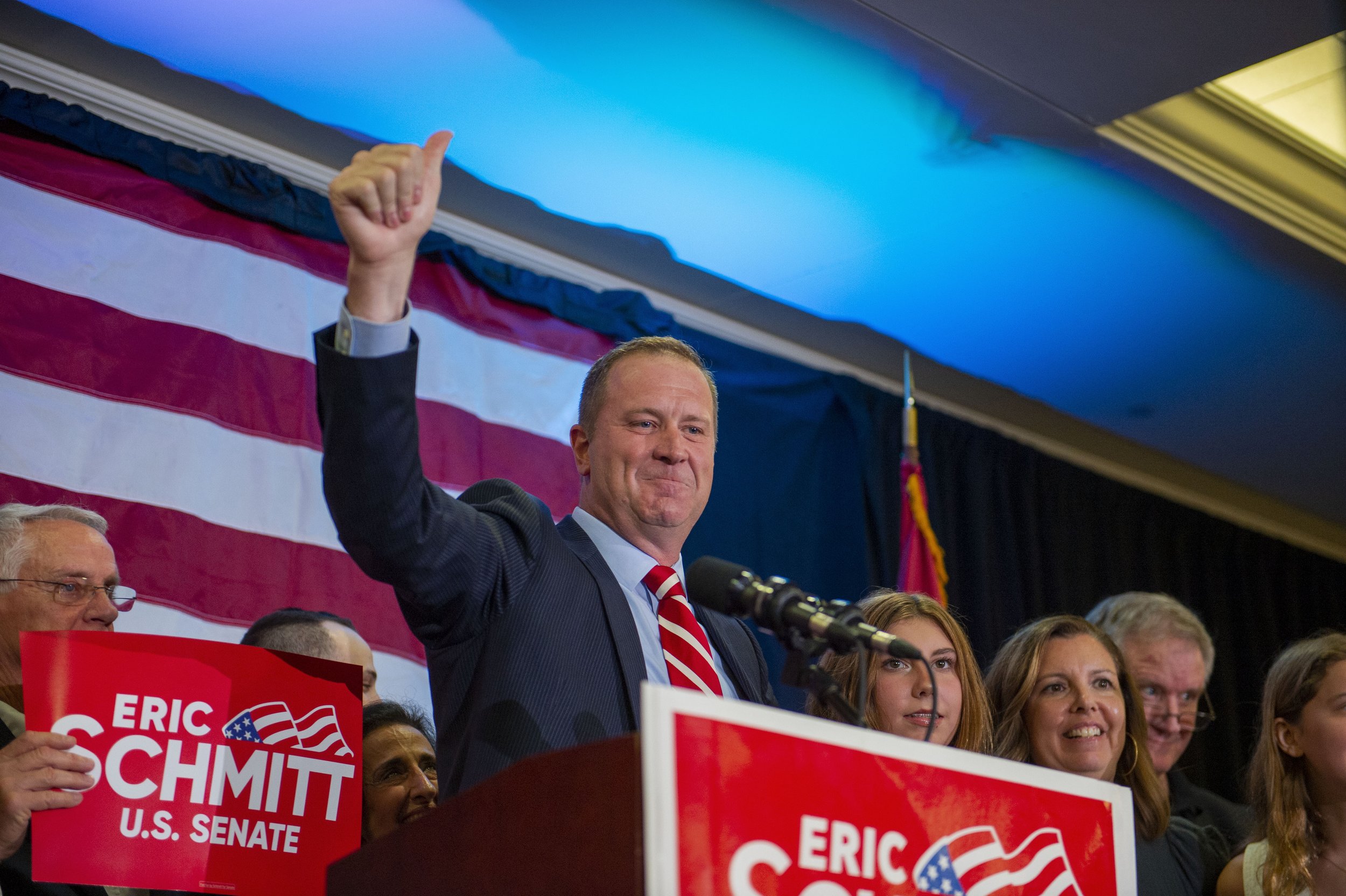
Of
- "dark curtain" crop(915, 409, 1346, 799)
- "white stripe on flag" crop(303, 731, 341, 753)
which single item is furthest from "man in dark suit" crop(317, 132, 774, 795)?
"dark curtain" crop(915, 409, 1346, 799)

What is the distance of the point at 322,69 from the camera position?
3.43 meters

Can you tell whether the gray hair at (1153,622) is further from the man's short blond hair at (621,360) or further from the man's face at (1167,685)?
the man's short blond hair at (621,360)

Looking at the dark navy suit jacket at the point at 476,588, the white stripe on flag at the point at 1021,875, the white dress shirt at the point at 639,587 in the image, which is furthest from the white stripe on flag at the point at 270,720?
the white stripe on flag at the point at 1021,875

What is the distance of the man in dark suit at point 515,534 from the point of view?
143 centimetres

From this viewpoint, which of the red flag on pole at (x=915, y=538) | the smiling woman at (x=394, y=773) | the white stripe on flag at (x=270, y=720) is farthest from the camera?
the red flag on pole at (x=915, y=538)

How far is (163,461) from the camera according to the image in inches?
131

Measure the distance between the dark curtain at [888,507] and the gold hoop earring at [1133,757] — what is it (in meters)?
1.81

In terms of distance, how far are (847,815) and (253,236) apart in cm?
300

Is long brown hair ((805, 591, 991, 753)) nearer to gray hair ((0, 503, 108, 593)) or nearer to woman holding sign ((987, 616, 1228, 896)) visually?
woman holding sign ((987, 616, 1228, 896))

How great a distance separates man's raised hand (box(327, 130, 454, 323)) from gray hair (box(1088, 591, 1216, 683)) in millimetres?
2672

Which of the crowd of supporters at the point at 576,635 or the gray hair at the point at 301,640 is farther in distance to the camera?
the gray hair at the point at 301,640

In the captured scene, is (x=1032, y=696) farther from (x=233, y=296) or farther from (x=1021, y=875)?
(x=233, y=296)

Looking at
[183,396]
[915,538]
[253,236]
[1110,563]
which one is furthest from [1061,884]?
[1110,563]

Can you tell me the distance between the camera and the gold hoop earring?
9.05 ft
